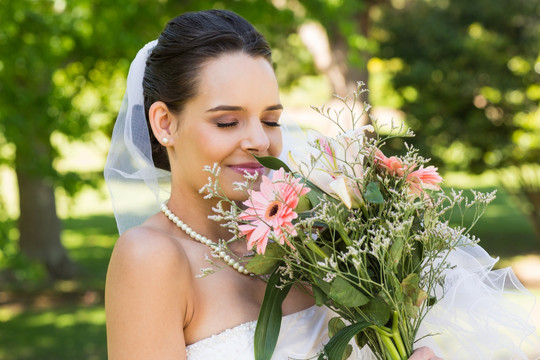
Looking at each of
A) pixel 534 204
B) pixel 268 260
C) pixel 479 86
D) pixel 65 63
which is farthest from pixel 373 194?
pixel 534 204

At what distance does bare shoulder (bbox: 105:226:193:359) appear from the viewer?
194 centimetres

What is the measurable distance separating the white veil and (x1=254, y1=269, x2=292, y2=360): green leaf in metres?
0.75

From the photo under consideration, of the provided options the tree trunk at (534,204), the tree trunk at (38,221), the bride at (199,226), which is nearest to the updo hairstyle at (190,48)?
the bride at (199,226)

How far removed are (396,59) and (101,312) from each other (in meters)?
6.65

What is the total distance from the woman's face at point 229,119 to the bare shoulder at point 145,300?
293 mm

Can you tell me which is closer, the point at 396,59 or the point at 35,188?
the point at 35,188

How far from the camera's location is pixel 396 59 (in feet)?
41.5

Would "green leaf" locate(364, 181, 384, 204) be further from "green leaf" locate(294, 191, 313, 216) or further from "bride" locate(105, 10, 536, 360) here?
"bride" locate(105, 10, 536, 360)

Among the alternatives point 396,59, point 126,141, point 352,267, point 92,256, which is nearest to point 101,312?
point 92,256

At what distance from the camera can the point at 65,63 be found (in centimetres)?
873

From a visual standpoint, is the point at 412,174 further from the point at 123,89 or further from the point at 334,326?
the point at 123,89

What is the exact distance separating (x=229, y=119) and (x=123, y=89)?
7.86m

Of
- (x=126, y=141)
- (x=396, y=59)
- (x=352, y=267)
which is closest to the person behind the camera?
(x=352, y=267)

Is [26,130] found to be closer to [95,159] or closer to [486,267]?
[486,267]
